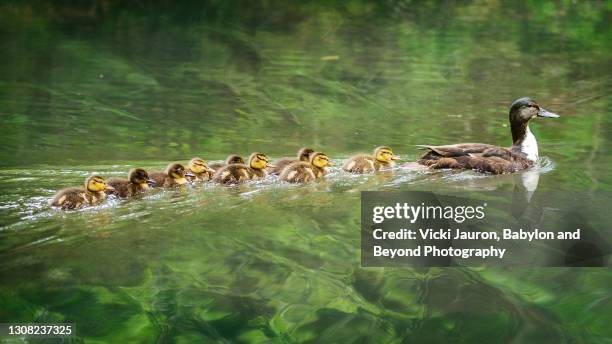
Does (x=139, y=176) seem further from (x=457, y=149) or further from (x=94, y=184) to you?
(x=457, y=149)

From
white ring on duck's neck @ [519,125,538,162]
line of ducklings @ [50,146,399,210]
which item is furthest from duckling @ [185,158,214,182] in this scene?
white ring on duck's neck @ [519,125,538,162]

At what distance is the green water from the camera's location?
370cm

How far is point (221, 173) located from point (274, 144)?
2.85 feet

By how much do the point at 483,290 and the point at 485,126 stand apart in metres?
2.34

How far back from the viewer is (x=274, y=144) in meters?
A: 5.73

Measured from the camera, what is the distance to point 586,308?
A: 3.80 metres

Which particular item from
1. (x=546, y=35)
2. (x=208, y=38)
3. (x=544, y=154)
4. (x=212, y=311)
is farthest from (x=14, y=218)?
(x=546, y=35)

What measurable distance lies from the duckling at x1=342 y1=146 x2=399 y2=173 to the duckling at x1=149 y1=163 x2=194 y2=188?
2.73ft

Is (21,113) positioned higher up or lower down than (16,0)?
lower down

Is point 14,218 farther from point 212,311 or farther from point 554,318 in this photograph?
point 554,318

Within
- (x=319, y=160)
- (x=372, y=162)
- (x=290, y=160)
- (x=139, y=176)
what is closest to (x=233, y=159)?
(x=290, y=160)

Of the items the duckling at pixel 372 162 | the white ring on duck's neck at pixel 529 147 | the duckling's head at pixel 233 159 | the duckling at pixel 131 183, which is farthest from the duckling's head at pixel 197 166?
the white ring on duck's neck at pixel 529 147

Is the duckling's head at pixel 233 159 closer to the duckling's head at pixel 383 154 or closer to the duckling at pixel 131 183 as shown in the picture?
the duckling at pixel 131 183

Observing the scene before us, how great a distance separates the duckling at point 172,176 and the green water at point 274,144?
8 centimetres
